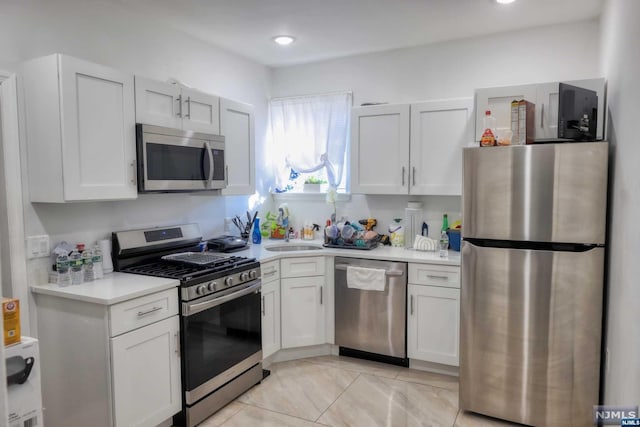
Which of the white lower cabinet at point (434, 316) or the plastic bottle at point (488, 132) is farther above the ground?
the plastic bottle at point (488, 132)

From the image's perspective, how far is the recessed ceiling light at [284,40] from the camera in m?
3.44

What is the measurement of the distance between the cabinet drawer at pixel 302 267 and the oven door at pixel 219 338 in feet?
1.22

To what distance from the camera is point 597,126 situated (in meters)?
2.58

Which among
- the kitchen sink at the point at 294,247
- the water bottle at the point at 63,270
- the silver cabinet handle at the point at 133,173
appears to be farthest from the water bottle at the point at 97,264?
the kitchen sink at the point at 294,247

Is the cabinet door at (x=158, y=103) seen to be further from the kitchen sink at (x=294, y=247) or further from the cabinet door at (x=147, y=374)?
the kitchen sink at (x=294, y=247)

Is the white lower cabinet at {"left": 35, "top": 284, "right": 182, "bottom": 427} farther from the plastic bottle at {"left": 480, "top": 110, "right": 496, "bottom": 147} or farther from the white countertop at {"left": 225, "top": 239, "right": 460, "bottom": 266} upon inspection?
the plastic bottle at {"left": 480, "top": 110, "right": 496, "bottom": 147}

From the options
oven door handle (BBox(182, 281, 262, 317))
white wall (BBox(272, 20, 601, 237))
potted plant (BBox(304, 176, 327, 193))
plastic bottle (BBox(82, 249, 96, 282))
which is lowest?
oven door handle (BBox(182, 281, 262, 317))

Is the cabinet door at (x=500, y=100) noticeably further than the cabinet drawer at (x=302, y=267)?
No

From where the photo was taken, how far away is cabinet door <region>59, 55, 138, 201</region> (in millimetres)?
2225

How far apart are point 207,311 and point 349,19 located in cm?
222

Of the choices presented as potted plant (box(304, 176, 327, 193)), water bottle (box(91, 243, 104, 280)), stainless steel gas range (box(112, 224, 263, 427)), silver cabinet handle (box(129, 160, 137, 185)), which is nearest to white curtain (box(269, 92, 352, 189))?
potted plant (box(304, 176, 327, 193))

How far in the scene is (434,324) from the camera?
3.22 metres

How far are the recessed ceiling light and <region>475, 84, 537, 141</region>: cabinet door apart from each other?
59.6 inches

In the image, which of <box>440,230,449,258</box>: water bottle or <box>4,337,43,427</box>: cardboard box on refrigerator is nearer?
<box>4,337,43,427</box>: cardboard box on refrigerator
